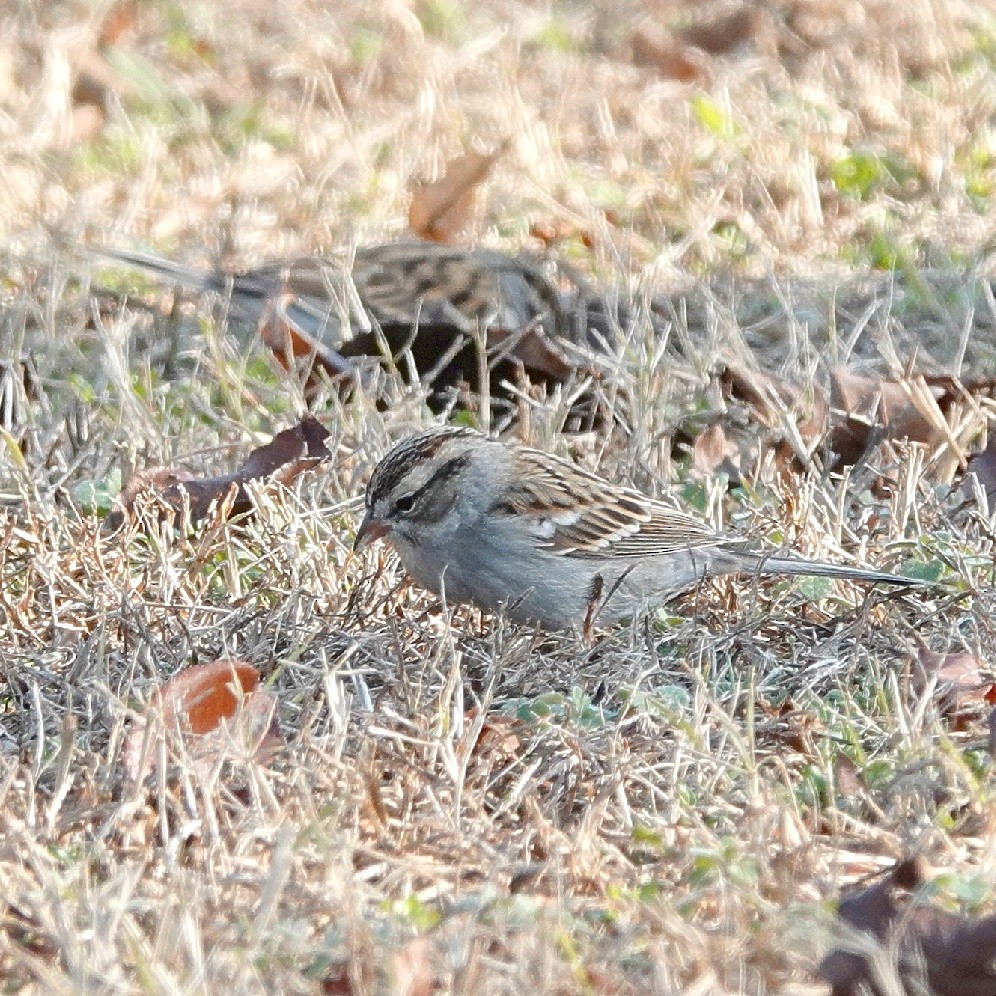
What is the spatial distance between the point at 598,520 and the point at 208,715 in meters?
1.37

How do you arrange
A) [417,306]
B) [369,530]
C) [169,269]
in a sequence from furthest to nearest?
[169,269] → [417,306] → [369,530]

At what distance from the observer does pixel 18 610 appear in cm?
418

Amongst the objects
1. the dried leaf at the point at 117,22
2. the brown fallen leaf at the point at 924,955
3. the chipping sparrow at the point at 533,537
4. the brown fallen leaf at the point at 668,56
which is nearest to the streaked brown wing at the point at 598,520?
the chipping sparrow at the point at 533,537

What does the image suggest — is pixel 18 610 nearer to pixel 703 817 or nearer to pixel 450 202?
pixel 703 817

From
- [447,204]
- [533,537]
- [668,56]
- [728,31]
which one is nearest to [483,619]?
[533,537]

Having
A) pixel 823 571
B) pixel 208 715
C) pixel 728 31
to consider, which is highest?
pixel 208 715

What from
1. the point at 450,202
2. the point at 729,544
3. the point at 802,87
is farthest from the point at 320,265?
the point at 802,87

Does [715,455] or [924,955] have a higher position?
[924,955]

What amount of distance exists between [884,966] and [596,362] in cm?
328

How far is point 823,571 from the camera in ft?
14.0

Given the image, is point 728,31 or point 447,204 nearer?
point 447,204

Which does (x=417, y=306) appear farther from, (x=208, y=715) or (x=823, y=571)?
(x=208, y=715)

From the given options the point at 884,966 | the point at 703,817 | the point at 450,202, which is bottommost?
the point at 450,202

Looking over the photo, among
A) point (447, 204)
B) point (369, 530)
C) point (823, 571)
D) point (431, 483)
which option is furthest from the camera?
point (447, 204)
